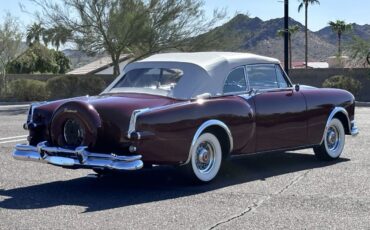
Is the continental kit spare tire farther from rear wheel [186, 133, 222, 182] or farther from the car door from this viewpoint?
the car door

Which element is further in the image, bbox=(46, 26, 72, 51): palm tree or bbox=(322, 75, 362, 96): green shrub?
bbox=(46, 26, 72, 51): palm tree

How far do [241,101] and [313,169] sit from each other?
1.60m

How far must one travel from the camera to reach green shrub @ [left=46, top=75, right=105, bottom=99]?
112 feet

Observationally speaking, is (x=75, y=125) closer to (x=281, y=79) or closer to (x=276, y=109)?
(x=276, y=109)

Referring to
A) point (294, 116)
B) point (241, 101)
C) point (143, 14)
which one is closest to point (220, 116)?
point (241, 101)

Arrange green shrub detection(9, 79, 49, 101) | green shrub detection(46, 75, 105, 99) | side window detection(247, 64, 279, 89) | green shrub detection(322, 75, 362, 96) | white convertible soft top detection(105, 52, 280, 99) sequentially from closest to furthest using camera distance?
white convertible soft top detection(105, 52, 280, 99)
side window detection(247, 64, 279, 89)
green shrub detection(322, 75, 362, 96)
green shrub detection(46, 75, 105, 99)
green shrub detection(9, 79, 49, 101)

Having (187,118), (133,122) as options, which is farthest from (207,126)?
(133,122)

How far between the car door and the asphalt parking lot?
17.5 inches

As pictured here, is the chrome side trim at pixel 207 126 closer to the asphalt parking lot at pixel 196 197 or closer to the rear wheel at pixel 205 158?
the rear wheel at pixel 205 158

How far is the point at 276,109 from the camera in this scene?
9438 mm

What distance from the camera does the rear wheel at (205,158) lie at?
8406 mm

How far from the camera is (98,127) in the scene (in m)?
7.88

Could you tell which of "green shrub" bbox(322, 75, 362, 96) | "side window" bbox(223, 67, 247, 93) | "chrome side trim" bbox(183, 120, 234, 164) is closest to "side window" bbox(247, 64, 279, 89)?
"side window" bbox(223, 67, 247, 93)

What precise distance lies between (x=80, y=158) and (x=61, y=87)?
87.9ft
